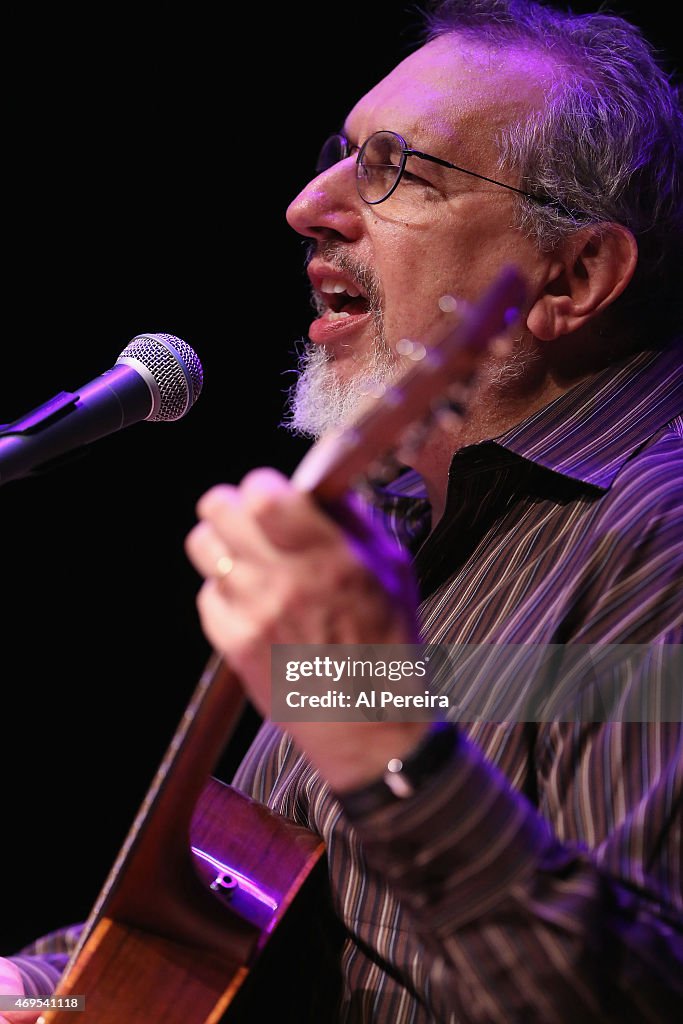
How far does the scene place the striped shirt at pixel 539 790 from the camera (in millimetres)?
987

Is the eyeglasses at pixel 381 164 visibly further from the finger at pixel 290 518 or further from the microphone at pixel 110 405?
the finger at pixel 290 518

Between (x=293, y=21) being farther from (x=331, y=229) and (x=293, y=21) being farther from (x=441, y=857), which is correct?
(x=441, y=857)

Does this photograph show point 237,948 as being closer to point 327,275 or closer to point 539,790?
point 539,790

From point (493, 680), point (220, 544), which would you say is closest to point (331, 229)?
point (493, 680)

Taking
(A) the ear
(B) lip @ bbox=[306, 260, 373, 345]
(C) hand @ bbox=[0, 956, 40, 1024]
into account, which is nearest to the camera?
(C) hand @ bbox=[0, 956, 40, 1024]

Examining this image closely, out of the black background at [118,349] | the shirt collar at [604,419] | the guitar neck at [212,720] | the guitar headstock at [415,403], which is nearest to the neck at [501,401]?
the shirt collar at [604,419]

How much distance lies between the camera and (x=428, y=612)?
1.82m

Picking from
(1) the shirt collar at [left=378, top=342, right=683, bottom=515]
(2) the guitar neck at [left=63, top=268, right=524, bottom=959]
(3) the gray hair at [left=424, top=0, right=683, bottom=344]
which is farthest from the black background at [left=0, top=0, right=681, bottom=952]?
(2) the guitar neck at [left=63, top=268, right=524, bottom=959]

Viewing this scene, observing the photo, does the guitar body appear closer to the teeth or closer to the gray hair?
the teeth

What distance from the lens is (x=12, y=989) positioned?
5.79ft

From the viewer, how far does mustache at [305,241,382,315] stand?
6.91 ft

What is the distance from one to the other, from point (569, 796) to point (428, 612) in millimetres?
624

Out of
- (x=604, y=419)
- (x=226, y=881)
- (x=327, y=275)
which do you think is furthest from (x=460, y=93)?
(x=226, y=881)

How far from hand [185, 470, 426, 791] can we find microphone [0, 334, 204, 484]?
46cm
